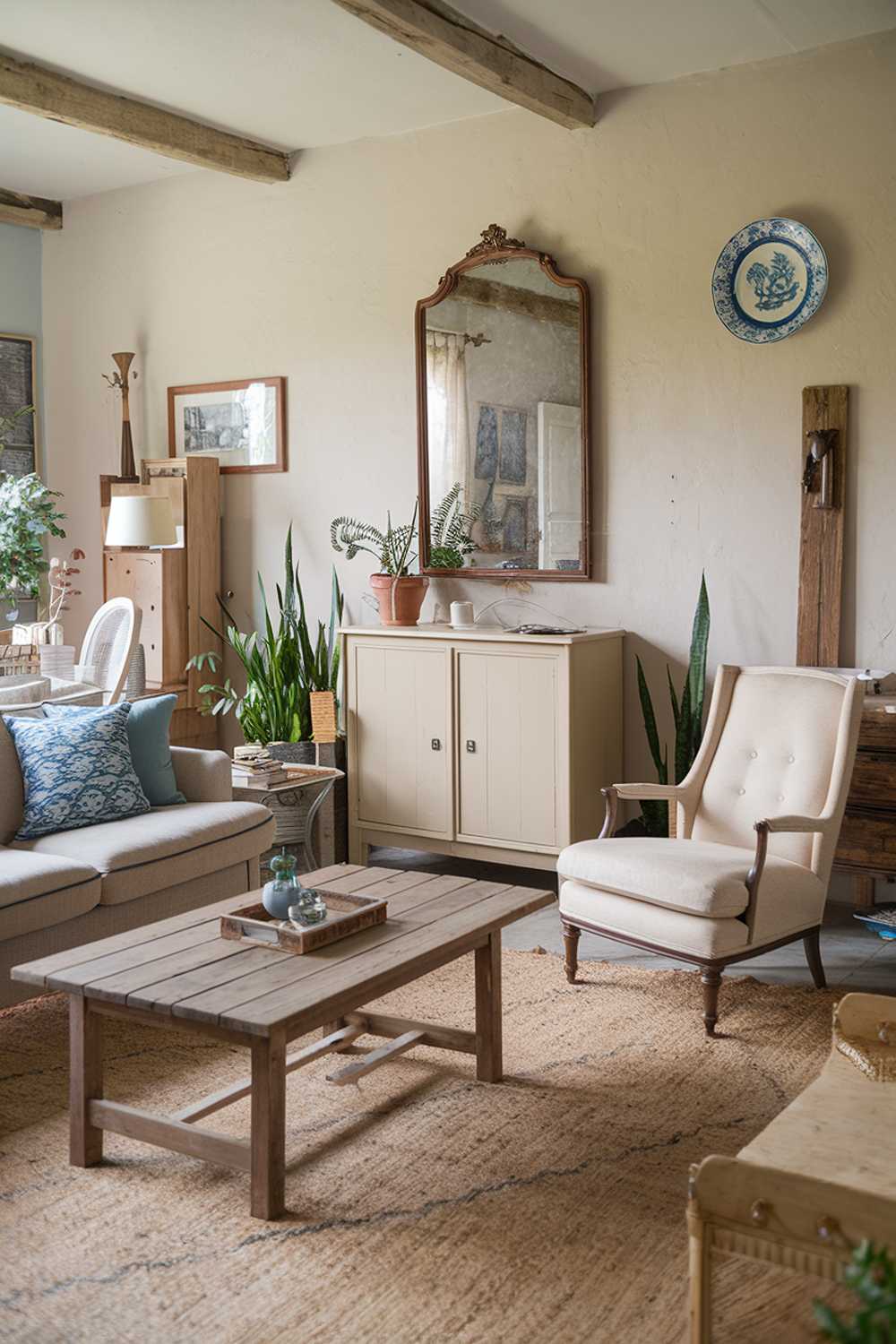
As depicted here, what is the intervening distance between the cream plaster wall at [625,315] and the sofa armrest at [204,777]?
1.57 metres

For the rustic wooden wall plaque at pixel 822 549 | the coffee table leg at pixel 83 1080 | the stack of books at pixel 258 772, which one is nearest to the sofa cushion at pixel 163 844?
the stack of books at pixel 258 772

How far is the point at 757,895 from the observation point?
3498mm

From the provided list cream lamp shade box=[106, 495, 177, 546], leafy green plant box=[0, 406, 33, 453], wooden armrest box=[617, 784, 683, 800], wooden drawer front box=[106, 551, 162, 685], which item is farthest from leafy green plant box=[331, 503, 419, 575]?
leafy green plant box=[0, 406, 33, 453]

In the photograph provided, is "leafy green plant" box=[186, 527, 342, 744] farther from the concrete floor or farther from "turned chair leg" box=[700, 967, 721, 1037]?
"turned chair leg" box=[700, 967, 721, 1037]

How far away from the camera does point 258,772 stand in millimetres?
4613

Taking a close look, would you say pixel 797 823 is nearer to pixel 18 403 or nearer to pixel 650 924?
pixel 650 924

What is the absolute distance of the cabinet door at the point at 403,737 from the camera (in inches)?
197

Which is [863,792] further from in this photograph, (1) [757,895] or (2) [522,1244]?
(2) [522,1244]

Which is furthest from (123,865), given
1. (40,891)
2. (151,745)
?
(151,745)

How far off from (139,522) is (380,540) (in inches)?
39.9

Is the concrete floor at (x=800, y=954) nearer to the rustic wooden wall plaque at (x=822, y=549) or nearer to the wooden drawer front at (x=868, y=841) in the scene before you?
the wooden drawer front at (x=868, y=841)

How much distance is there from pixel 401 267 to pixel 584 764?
2.27 m

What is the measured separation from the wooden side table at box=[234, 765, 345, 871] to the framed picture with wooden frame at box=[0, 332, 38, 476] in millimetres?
2767

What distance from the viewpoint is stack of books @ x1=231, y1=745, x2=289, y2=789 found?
15.1 feet
